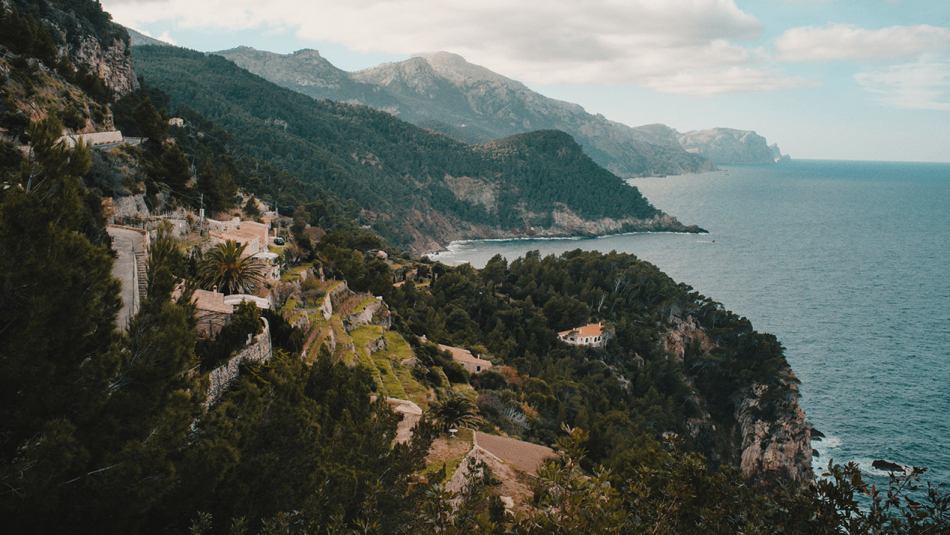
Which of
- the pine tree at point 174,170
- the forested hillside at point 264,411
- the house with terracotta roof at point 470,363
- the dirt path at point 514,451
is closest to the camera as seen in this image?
the forested hillside at point 264,411

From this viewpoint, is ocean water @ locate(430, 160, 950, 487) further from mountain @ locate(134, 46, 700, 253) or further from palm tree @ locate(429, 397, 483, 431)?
palm tree @ locate(429, 397, 483, 431)

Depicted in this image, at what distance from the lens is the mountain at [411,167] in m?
128

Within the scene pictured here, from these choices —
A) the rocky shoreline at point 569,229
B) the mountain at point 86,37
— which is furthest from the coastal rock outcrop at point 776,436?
the rocky shoreline at point 569,229

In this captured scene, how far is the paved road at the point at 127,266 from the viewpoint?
13172mm

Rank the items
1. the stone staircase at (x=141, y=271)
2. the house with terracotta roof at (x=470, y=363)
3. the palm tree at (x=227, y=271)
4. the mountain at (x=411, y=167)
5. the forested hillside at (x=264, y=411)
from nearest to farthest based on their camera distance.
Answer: the forested hillside at (x=264, y=411)
the stone staircase at (x=141, y=271)
the palm tree at (x=227, y=271)
the house with terracotta roof at (x=470, y=363)
the mountain at (x=411, y=167)

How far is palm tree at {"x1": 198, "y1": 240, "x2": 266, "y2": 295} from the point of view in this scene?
19.7m

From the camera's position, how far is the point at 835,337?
6375 centimetres

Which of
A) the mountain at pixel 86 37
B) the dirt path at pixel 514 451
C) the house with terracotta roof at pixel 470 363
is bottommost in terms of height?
the house with terracotta roof at pixel 470 363

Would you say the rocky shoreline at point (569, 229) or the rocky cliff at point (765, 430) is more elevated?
the rocky shoreline at point (569, 229)

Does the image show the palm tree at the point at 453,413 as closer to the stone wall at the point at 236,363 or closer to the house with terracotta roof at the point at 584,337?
the stone wall at the point at 236,363

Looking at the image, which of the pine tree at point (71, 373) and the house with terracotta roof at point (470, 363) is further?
the house with terracotta roof at point (470, 363)

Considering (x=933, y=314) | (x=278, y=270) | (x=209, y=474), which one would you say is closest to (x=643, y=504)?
(x=209, y=474)

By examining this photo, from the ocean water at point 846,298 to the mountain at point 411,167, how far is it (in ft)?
44.1

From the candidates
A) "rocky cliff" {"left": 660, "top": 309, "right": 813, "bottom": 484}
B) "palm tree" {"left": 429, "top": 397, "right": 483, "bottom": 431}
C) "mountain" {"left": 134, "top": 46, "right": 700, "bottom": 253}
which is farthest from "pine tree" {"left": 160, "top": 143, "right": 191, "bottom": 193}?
"mountain" {"left": 134, "top": 46, "right": 700, "bottom": 253}
